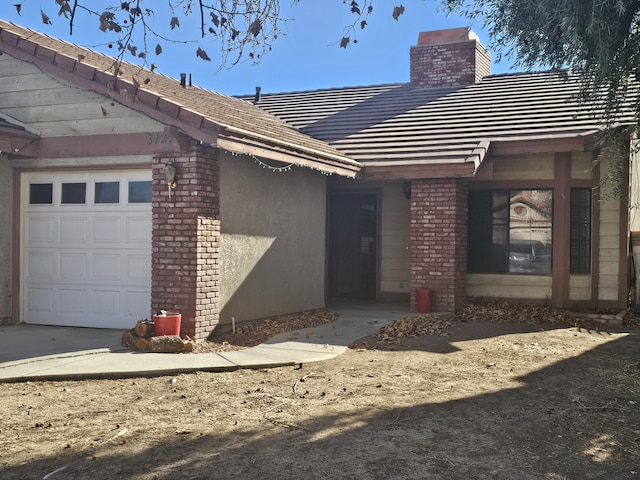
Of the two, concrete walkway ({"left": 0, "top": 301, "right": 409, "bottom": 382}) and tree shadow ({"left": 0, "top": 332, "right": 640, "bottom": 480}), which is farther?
concrete walkway ({"left": 0, "top": 301, "right": 409, "bottom": 382})

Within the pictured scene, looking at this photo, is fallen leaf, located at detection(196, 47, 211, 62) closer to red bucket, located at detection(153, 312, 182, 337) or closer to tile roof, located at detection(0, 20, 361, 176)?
tile roof, located at detection(0, 20, 361, 176)

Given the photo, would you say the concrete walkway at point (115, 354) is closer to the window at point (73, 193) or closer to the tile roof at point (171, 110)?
the window at point (73, 193)

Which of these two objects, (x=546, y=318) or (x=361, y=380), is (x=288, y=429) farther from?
(x=546, y=318)

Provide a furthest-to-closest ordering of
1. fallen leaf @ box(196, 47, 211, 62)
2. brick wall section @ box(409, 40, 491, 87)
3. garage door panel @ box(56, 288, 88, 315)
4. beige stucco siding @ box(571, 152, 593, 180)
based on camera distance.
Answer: brick wall section @ box(409, 40, 491, 87) → beige stucco siding @ box(571, 152, 593, 180) → garage door panel @ box(56, 288, 88, 315) → fallen leaf @ box(196, 47, 211, 62)

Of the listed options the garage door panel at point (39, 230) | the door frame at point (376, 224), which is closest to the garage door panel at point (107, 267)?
the garage door panel at point (39, 230)

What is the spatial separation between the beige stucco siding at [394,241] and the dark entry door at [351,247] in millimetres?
390

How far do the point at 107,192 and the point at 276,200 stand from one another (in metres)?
2.71

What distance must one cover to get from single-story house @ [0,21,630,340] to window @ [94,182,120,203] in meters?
0.04

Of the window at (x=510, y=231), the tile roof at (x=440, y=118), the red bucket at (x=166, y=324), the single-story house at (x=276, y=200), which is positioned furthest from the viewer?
the window at (x=510, y=231)

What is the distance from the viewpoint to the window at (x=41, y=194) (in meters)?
10.3

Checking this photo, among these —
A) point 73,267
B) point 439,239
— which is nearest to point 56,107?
point 73,267

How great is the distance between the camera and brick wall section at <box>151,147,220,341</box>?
29.5ft

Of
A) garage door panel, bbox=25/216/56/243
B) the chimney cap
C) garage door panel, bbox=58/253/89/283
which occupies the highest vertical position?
the chimney cap

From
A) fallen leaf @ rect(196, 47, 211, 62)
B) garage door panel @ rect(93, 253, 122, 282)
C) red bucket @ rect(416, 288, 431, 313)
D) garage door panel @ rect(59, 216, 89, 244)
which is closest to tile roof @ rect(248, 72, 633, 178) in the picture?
red bucket @ rect(416, 288, 431, 313)
